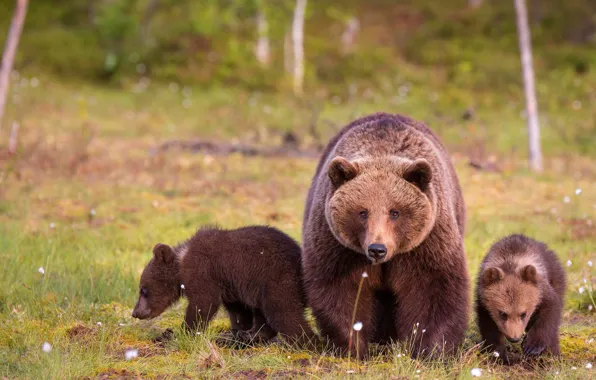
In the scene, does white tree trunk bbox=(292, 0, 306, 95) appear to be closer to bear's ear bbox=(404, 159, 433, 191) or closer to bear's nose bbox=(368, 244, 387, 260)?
bear's ear bbox=(404, 159, 433, 191)

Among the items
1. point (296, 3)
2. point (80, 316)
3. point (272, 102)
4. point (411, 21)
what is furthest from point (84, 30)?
point (80, 316)

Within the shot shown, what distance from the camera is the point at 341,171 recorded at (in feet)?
20.0

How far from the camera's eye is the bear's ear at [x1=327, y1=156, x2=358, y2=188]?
19.8 ft

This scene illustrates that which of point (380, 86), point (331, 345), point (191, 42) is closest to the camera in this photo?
point (331, 345)

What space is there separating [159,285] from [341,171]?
7.44ft

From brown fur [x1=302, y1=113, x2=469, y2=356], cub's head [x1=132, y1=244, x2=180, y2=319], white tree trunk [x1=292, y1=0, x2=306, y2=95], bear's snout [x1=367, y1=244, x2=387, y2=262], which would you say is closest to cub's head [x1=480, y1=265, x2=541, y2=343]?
brown fur [x1=302, y1=113, x2=469, y2=356]

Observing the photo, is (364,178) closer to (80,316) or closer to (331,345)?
(331,345)

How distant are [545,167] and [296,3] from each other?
14.8 metres

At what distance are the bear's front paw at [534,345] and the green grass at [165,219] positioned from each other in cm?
23

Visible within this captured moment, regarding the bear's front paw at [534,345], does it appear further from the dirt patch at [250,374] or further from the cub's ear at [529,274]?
the dirt patch at [250,374]

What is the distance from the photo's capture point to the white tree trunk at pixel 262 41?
99.4 feet

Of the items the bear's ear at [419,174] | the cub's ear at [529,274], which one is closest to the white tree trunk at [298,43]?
the cub's ear at [529,274]

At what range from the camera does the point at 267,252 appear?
7.09 metres

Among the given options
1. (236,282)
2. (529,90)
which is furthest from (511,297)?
(529,90)
